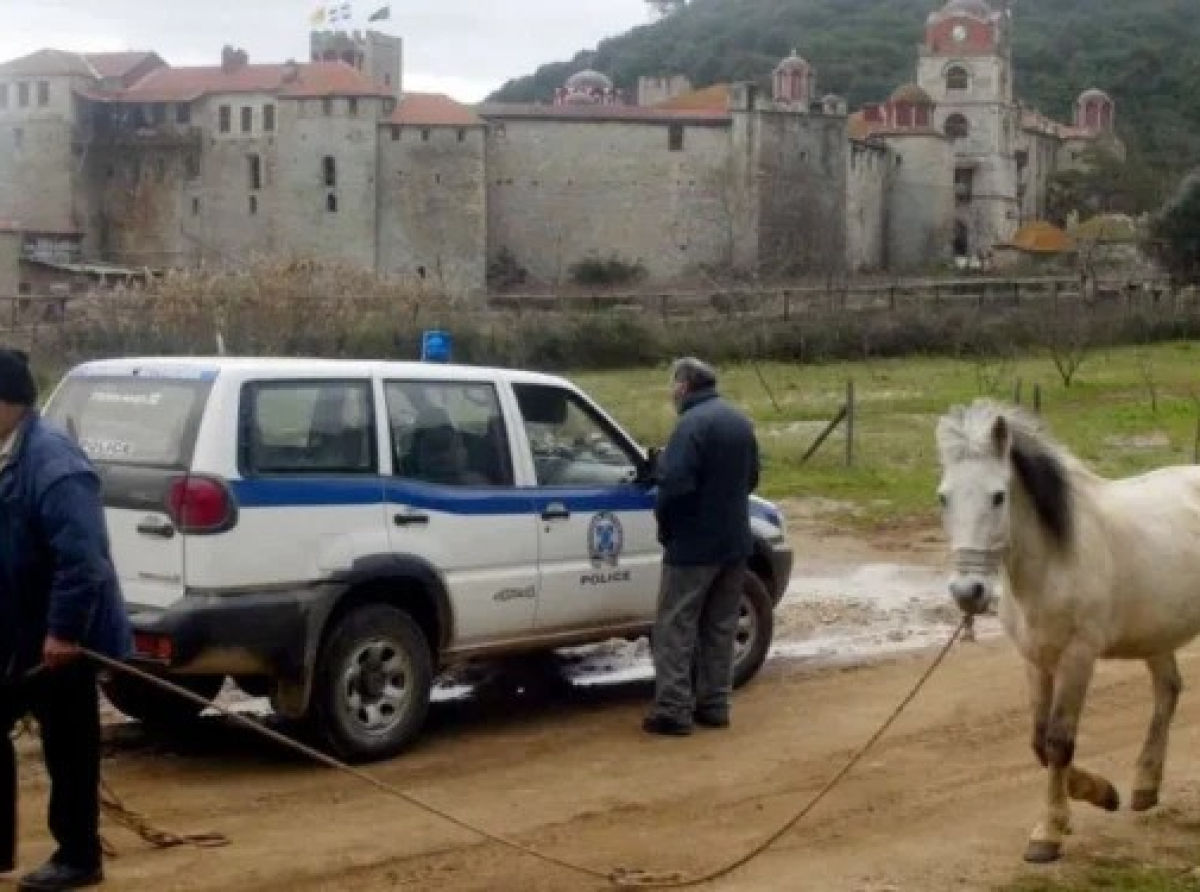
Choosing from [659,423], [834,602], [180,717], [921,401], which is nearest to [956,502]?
[180,717]

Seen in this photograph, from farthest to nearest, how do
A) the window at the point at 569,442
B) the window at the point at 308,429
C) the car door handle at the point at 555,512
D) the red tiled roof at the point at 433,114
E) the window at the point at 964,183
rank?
the window at the point at 964,183
the red tiled roof at the point at 433,114
the window at the point at 569,442
the car door handle at the point at 555,512
the window at the point at 308,429

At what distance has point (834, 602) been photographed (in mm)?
14508

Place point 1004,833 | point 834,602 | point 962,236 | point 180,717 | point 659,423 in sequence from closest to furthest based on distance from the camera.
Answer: point 1004,833 < point 180,717 < point 834,602 < point 659,423 < point 962,236

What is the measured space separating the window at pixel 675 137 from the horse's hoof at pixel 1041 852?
84897mm

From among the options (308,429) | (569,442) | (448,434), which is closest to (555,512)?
(569,442)

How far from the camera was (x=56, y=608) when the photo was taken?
6.63 m

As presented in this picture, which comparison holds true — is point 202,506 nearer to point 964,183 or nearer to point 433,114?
point 433,114

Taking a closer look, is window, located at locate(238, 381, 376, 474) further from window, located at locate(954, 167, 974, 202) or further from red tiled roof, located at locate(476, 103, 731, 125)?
window, located at locate(954, 167, 974, 202)

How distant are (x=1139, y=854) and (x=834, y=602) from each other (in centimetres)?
688

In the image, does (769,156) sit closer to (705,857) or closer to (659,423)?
(659,423)

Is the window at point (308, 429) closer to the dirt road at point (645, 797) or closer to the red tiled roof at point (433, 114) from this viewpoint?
the dirt road at point (645, 797)

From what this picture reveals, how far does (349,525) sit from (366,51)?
109 metres

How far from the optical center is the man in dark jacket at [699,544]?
9.86 m

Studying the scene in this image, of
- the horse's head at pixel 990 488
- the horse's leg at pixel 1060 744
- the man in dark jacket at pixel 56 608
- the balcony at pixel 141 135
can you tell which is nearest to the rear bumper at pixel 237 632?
the man in dark jacket at pixel 56 608
